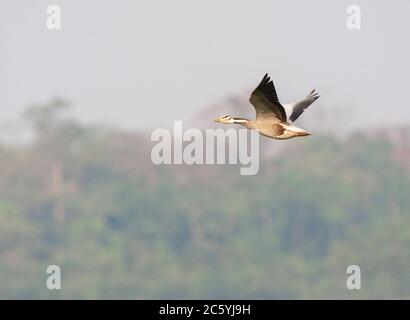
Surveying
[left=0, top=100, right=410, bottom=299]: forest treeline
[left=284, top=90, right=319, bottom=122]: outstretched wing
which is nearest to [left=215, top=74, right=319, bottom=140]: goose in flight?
[left=284, top=90, right=319, bottom=122]: outstretched wing

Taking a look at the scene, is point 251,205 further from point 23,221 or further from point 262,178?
point 23,221

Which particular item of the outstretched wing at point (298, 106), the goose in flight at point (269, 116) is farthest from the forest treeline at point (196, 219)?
the goose in flight at point (269, 116)

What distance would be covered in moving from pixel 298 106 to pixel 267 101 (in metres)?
1.58

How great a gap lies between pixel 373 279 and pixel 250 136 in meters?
6.14

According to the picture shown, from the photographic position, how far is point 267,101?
13.6 metres

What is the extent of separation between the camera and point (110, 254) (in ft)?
155

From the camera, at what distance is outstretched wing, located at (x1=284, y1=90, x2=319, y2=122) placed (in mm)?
14938

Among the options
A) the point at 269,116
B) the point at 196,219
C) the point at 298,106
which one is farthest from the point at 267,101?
the point at 196,219

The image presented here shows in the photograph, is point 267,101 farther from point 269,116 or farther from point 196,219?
point 196,219

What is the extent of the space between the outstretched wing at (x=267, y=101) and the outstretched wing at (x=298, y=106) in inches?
42.0

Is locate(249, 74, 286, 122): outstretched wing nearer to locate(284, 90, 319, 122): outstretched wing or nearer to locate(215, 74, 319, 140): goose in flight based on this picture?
locate(215, 74, 319, 140): goose in flight
